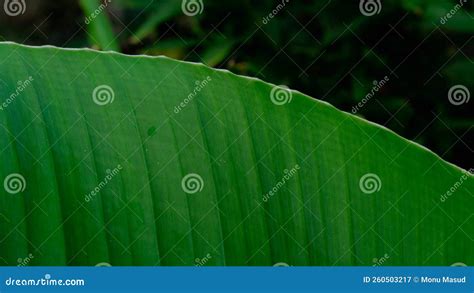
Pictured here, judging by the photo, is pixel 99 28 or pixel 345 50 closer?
pixel 99 28

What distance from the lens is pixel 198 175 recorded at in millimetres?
795

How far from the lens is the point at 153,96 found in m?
0.75

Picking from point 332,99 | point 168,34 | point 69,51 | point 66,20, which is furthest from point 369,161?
point 66,20

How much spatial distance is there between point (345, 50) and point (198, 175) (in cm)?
123

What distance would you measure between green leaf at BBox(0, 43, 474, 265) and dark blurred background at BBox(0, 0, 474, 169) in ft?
3.55

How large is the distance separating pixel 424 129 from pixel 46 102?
4.55 ft

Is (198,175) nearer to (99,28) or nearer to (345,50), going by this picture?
(99,28)

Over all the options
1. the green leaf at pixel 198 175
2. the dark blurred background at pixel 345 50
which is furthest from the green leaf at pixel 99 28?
the green leaf at pixel 198 175

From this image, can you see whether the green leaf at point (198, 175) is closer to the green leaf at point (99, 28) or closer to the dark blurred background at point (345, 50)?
the green leaf at point (99, 28)

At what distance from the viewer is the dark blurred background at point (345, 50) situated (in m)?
1.93

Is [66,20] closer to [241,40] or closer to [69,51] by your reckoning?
[241,40]

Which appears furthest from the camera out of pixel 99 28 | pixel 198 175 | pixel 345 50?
pixel 345 50

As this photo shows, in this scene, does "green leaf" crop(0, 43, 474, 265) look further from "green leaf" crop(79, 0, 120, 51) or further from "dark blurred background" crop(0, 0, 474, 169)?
"dark blurred background" crop(0, 0, 474, 169)

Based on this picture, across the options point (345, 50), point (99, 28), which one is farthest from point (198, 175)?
point (345, 50)
